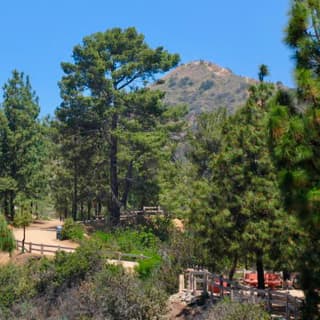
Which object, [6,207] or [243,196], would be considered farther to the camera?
[6,207]

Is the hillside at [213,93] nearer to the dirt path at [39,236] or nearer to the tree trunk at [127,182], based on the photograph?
the dirt path at [39,236]

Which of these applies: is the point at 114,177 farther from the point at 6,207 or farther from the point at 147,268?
the point at 147,268

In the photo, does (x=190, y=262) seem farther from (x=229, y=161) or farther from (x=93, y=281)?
(x=229, y=161)

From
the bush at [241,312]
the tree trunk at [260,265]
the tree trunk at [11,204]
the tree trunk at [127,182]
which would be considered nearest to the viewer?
the bush at [241,312]

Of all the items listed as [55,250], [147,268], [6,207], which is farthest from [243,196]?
[6,207]

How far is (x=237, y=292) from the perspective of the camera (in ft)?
66.3

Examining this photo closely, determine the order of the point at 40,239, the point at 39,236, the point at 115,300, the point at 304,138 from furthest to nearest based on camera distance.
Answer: the point at 39,236 → the point at 40,239 → the point at 115,300 → the point at 304,138

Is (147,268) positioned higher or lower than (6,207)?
lower

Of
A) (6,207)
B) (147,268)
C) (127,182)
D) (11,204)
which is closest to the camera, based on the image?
(147,268)

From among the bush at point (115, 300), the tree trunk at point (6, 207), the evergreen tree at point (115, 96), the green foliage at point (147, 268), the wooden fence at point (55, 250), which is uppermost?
the evergreen tree at point (115, 96)

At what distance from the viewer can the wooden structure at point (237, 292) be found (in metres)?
18.8

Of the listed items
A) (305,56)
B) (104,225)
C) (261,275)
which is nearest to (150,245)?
(104,225)

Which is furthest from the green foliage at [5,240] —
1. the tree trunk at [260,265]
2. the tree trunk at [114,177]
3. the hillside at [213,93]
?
the hillside at [213,93]

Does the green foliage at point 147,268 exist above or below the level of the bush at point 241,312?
above
